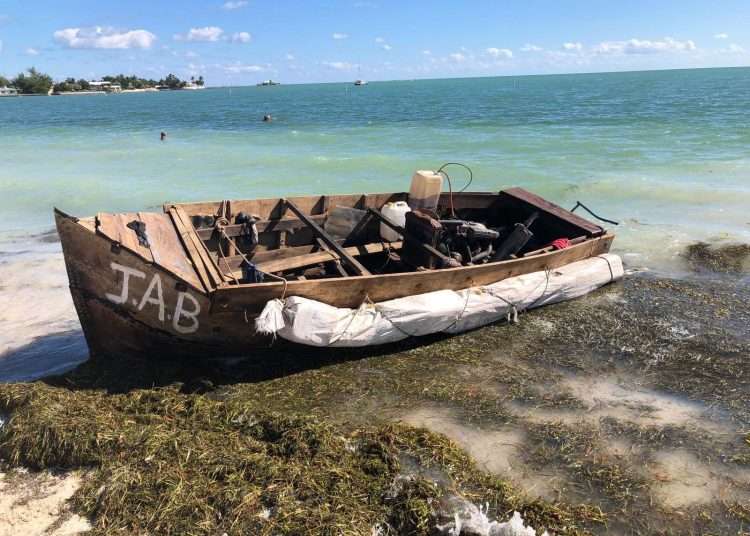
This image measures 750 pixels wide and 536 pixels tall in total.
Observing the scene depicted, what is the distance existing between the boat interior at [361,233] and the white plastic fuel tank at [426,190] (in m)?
0.16

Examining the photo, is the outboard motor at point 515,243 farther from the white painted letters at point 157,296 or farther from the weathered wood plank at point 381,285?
the white painted letters at point 157,296

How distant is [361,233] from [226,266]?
101 inches

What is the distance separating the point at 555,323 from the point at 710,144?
26.1 m

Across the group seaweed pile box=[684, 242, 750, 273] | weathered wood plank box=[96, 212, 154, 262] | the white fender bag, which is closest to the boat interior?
the white fender bag

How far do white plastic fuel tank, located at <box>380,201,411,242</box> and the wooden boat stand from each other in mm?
184

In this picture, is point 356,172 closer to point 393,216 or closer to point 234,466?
point 393,216

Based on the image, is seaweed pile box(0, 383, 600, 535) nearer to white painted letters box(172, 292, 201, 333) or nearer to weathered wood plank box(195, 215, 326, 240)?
white painted letters box(172, 292, 201, 333)

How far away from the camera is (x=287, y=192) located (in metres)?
19.8

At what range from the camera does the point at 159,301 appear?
5.69 m

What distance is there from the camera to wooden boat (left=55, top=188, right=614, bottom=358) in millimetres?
5645

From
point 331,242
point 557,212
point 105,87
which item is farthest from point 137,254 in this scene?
point 105,87

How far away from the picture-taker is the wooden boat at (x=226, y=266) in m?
5.64

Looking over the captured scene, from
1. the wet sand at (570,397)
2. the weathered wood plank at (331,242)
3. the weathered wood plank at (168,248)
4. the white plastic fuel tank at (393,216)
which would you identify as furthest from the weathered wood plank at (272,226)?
the wet sand at (570,397)

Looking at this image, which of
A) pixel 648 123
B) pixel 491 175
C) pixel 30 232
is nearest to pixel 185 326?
pixel 30 232
